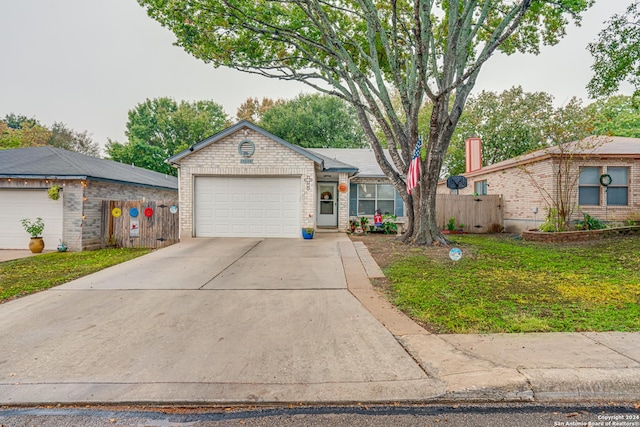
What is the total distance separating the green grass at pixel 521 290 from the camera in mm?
3878

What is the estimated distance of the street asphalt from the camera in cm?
255

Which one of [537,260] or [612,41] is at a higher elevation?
[612,41]

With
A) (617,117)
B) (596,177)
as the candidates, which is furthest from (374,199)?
(617,117)

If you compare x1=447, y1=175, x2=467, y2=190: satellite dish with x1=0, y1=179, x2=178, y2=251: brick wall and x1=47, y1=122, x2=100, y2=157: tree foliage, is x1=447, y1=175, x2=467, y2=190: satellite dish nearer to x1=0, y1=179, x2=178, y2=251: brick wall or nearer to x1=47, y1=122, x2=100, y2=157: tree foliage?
x1=0, y1=179, x2=178, y2=251: brick wall

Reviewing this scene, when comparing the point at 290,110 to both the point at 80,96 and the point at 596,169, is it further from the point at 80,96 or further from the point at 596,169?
the point at 596,169

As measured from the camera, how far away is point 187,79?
24188 millimetres

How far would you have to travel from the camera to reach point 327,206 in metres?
15.6

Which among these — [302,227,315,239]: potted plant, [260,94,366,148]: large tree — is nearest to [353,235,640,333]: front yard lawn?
[302,227,315,239]: potted plant

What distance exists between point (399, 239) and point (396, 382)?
8260 millimetres

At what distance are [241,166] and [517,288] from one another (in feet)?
31.6

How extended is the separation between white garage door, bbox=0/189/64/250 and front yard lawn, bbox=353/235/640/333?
37.0 ft

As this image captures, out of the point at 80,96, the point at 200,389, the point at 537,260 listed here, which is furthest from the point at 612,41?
the point at 80,96

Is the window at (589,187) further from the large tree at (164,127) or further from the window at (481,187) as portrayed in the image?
the large tree at (164,127)

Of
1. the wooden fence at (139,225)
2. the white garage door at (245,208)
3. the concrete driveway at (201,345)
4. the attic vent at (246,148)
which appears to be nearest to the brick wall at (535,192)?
the white garage door at (245,208)
